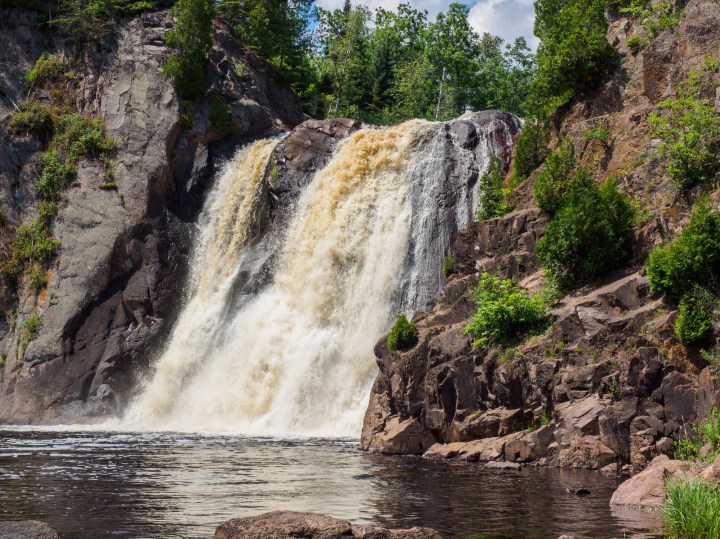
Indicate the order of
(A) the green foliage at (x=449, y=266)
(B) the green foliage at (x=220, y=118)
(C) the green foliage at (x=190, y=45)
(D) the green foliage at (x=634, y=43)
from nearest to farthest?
(A) the green foliage at (x=449, y=266)
(D) the green foliage at (x=634, y=43)
(B) the green foliage at (x=220, y=118)
(C) the green foliage at (x=190, y=45)

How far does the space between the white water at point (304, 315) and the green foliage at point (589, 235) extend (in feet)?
34.3

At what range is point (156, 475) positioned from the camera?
19406 millimetres

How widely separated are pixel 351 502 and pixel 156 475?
20.1 feet

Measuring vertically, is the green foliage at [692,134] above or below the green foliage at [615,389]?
above

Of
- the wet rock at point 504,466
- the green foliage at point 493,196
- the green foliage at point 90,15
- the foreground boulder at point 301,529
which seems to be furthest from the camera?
the green foliage at point 90,15

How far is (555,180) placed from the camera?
2852 centimetres

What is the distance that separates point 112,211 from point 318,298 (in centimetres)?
1431

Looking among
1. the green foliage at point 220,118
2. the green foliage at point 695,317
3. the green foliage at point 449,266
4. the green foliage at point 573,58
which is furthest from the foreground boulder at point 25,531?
the green foliage at point 220,118

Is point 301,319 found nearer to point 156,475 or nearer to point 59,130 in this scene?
point 156,475

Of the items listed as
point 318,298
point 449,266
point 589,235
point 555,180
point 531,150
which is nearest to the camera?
point 589,235

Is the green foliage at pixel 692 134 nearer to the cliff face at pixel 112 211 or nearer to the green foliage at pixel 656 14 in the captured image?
the green foliage at pixel 656 14

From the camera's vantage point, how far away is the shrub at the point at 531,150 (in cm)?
3347

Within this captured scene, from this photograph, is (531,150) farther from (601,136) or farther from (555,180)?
(555,180)

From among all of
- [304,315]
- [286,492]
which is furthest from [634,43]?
[286,492]
